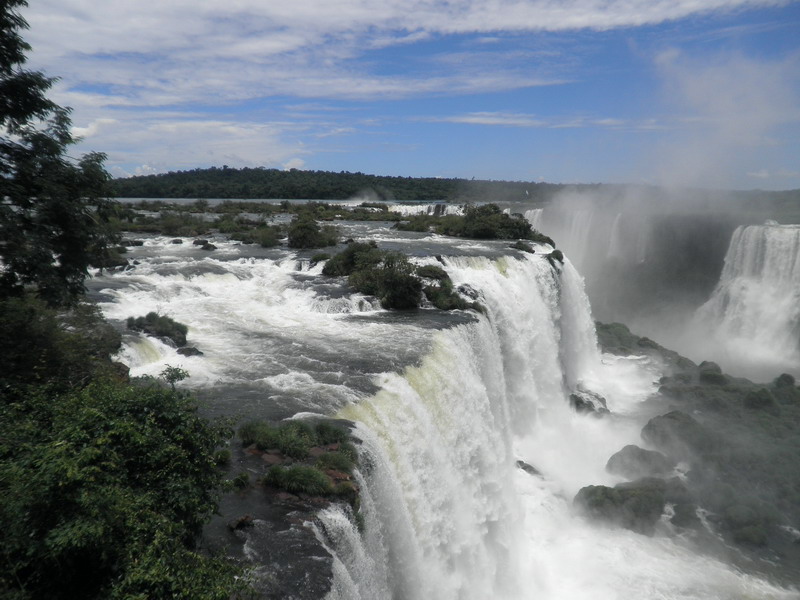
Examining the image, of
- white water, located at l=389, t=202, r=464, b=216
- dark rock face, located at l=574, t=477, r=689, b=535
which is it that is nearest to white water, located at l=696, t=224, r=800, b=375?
dark rock face, located at l=574, t=477, r=689, b=535

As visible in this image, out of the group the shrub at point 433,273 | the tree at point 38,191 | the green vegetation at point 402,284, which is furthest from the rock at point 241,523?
the shrub at point 433,273

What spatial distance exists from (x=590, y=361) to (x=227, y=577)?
2629 cm

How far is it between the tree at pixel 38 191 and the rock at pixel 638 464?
16.8m

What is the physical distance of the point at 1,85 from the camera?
746 cm

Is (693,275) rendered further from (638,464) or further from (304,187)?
(304,187)

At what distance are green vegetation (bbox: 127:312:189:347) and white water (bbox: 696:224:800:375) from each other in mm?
31652

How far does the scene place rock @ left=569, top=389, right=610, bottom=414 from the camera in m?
21.9

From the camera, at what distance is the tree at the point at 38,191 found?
729 cm

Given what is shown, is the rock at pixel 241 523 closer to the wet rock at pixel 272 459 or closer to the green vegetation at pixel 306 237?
the wet rock at pixel 272 459

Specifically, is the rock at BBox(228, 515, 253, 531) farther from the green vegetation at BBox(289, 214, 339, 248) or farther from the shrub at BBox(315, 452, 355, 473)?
the green vegetation at BBox(289, 214, 339, 248)

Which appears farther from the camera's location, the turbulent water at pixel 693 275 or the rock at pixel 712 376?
the turbulent water at pixel 693 275

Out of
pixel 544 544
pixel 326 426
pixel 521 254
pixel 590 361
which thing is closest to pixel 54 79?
pixel 326 426

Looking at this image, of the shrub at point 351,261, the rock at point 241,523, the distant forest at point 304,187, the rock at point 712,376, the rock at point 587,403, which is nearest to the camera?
the rock at point 241,523

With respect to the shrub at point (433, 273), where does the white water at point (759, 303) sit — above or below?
below
